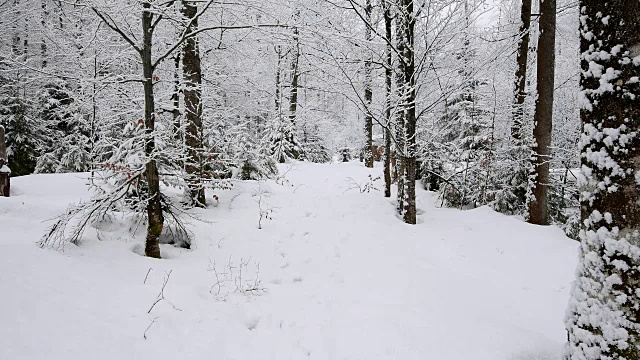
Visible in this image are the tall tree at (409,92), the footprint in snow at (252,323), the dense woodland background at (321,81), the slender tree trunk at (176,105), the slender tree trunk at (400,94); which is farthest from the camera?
the slender tree trunk at (400,94)

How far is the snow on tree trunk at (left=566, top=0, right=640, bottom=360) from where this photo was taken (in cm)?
216

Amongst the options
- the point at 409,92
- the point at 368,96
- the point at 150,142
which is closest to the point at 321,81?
the point at 409,92

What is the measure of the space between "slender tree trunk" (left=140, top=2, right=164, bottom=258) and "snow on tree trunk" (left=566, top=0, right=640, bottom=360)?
437 cm

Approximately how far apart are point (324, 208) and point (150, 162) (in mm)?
4429

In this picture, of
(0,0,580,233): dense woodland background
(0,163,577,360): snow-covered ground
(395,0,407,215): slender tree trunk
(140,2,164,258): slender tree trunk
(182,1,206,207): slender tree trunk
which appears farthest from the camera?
(182,1,206,207): slender tree trunk

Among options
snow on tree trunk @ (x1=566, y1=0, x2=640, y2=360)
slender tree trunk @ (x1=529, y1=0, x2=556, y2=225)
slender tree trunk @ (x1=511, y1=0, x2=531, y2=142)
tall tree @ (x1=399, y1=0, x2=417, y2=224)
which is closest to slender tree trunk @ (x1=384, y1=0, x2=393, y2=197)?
tall tree @ (x1=399, y1=0, x2=417, y2=224)

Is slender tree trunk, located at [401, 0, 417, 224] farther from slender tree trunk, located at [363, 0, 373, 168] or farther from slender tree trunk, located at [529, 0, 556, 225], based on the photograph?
slender tree trunk, located at [529, 0, 556, 225]

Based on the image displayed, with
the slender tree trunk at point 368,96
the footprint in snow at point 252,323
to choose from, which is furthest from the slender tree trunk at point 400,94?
the footprint in snow at point 252,323

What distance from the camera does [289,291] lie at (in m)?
4.39

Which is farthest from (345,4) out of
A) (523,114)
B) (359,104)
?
(523,114)

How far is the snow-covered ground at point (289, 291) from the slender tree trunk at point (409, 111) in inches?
22.2

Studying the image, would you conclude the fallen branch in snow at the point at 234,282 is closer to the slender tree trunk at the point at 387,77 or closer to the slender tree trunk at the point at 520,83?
the slender tree trunk at the point at 387,77

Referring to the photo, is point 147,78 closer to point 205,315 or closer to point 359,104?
point 205,315

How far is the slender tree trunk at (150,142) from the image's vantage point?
4.36 m
